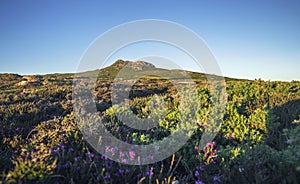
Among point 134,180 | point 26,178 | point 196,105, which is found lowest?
point 134,180

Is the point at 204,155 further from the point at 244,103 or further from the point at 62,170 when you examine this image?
the point at 244,103

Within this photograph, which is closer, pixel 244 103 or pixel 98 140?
pixel 98 140

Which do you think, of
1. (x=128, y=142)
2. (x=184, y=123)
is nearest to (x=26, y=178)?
(x=128, y=142)

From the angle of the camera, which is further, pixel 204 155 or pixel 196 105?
pixel 196 105

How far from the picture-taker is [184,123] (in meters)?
5.73

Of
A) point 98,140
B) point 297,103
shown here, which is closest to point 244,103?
point 297,103

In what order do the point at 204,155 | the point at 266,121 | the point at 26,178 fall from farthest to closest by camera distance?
1. the point at 266,121
2. the point at 204,155
3. the point at 26,178

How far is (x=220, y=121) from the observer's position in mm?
Answer: 5734

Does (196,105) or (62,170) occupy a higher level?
(196,105)

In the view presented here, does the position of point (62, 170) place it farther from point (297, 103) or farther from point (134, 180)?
point (297, 103)

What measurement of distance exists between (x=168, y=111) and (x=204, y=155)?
100 inches

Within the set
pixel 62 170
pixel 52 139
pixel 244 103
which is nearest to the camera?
pixel 62 170

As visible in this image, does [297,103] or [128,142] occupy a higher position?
[297,103]

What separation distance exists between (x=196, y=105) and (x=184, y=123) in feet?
3.62
